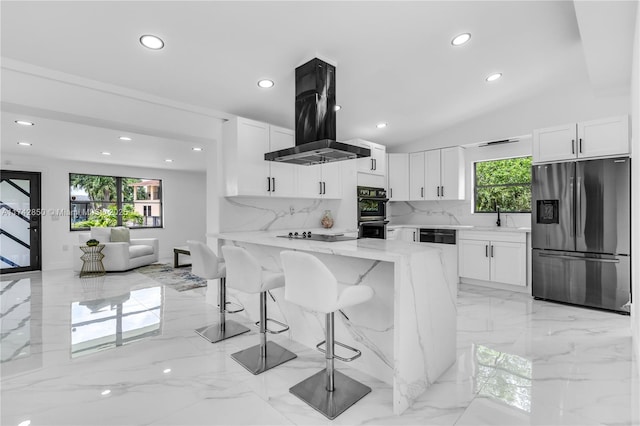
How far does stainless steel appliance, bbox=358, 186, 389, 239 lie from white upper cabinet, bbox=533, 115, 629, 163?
2.26m

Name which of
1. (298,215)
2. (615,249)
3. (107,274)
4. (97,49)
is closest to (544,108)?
(615,249)

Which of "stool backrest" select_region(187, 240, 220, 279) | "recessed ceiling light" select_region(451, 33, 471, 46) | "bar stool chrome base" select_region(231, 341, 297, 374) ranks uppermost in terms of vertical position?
"recessed ceiling light" select_region(451, 33, 471, 46)

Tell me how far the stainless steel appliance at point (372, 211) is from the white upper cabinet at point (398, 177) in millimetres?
412

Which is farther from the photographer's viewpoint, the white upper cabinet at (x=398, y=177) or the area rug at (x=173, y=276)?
the white upper cabinet at (x=398, y=177)

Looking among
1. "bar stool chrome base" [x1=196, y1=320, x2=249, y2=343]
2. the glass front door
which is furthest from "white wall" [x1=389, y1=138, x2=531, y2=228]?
the glass front door

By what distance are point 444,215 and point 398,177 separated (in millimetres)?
1098

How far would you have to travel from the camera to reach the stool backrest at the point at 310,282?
6.12 ft

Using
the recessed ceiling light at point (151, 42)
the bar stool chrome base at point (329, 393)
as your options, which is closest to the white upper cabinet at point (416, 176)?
the bar stool chrome base at point (329, 393)

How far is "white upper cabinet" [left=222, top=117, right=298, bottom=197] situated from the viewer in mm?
3779

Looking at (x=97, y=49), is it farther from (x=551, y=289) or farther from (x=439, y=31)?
(x=551, y=289)

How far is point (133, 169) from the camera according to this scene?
7.78 metres

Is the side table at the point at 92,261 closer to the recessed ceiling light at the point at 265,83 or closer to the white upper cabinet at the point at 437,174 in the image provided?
the recessed ceiling light at the point at 265,83

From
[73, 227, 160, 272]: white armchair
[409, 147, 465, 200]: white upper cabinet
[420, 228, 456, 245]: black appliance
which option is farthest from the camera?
[73, 227, 160, 272]: white armchair

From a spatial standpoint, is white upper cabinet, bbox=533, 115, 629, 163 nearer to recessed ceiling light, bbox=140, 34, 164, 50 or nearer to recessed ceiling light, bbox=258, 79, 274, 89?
recessed ceiling light, bbox=258, 79, 274, 89
